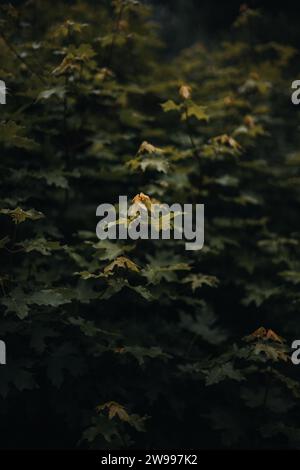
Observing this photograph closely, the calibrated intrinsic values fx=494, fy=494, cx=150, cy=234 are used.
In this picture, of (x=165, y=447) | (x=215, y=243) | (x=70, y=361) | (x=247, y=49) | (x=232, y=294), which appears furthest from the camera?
(x=247, y=49)

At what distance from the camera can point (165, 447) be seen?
3818 mm

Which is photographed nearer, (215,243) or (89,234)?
(89,234)

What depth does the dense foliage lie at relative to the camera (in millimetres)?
3465

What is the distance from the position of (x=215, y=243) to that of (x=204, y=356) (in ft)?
3.24

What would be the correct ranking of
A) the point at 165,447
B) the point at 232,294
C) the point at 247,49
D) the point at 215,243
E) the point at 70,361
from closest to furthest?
the point at 70,361 < the point at 165,447 < the point at 215,243 < the point at 232,294 < the point at 247,49

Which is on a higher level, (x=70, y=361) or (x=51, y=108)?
(x=51, y=108)

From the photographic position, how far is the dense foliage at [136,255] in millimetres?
3465

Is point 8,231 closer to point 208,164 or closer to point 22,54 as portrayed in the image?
point 22,54

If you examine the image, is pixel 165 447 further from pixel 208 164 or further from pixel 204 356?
pixel 208 164

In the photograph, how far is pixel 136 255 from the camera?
4.12 m
